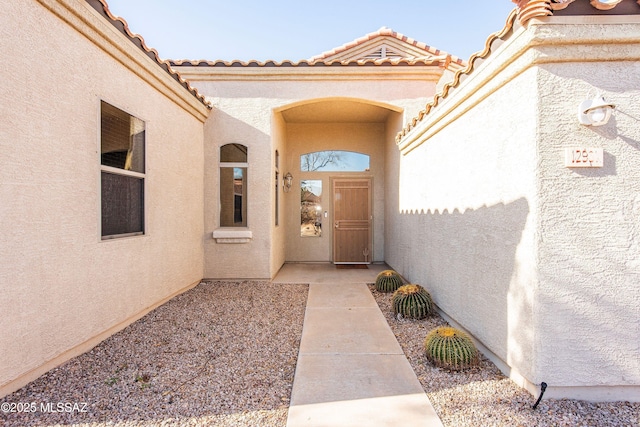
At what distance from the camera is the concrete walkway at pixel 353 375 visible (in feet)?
8.60

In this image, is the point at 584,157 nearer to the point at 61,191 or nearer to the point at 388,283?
the point at 388,283

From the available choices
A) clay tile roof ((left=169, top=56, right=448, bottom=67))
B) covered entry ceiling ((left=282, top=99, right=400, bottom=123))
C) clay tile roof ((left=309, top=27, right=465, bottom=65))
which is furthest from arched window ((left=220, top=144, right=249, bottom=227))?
clay tile roof ((left=309, top=27, right=465, bottom=65))

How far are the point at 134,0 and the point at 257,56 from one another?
2.53 metres

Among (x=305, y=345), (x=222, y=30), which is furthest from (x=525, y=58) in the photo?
(x=222, y=30)

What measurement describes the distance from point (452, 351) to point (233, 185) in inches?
229

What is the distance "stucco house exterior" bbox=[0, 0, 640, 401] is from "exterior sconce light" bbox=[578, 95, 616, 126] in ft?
0.19

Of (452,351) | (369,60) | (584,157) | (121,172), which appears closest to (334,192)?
(369,60)

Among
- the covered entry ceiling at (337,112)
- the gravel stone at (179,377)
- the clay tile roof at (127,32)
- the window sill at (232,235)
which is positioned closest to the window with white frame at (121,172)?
the clay tile roof at (127,32)

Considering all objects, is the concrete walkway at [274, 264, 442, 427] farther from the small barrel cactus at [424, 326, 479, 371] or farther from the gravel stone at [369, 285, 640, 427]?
the small barrel cactus at [424, 326, 479, 371]

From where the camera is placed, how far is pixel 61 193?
338 centimetres

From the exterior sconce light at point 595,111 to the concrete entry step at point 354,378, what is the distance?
8.96 feet

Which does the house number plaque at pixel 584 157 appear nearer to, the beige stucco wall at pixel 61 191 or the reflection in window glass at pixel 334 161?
the beige stucco wall at pixel 61 191

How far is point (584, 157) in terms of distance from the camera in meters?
2.68

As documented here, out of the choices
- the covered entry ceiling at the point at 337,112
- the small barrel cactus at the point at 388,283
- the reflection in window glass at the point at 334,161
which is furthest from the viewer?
the reflection in window glass at the point at 334,161
